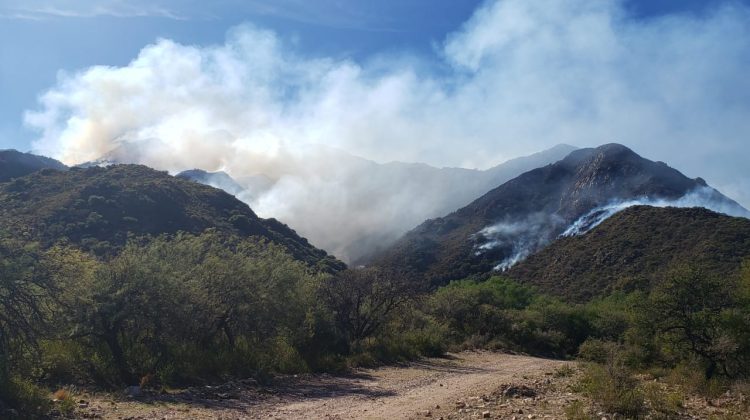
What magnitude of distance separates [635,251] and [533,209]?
142ft

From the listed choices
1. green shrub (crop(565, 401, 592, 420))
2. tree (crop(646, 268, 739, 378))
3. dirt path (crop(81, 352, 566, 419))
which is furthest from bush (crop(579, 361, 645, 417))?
tree (crop(646, 268, 739, 378))

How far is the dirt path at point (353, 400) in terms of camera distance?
43.6 ft

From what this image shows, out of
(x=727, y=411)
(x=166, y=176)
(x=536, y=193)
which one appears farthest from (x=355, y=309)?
(x=536, y=193)

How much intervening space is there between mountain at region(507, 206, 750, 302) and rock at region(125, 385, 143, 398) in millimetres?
56452

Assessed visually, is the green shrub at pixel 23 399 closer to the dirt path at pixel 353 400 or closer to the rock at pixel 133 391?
the dirt path at pixel 353 400

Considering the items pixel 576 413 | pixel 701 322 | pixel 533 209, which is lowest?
pixel 576 413

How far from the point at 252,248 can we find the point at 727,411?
65.9 feet

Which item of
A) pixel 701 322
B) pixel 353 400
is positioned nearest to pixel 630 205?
pixel 701 322

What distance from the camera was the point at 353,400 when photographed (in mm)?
16172

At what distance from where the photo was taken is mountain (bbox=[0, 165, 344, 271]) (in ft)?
176

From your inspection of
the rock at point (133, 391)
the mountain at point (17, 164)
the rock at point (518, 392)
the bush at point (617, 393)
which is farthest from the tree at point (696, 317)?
the mountain at point (17, 164)

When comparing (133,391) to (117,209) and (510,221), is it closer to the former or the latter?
(117,209)

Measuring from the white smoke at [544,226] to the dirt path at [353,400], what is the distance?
76135mm

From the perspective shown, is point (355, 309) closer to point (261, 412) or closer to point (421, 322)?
point (421, 322)
